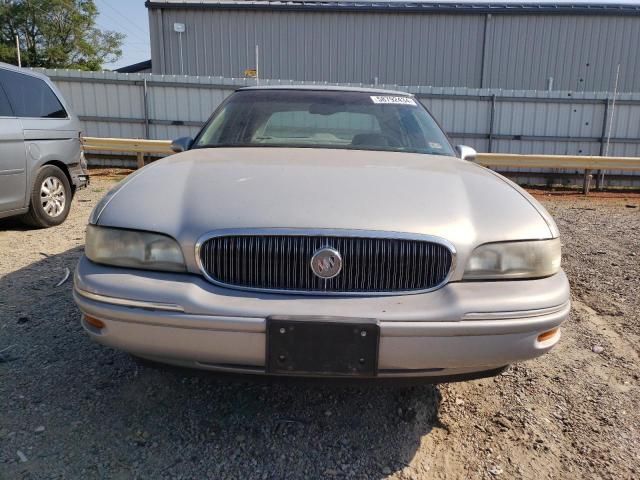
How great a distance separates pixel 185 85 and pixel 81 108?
2.62 metres

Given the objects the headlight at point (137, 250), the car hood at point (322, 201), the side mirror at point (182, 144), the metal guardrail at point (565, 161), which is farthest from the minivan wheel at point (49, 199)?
the metal guardrail at point (565, 161)

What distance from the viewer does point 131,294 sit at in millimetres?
1730

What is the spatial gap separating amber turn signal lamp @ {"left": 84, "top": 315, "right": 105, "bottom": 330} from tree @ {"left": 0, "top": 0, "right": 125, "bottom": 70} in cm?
4320

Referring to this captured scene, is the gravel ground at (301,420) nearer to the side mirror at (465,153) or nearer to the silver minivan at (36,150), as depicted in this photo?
the side mirror at (465,153)

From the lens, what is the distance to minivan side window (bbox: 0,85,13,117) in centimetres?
478

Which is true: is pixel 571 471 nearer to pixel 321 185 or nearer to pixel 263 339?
pixel 263 339

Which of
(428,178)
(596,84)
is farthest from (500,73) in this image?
(428,178)

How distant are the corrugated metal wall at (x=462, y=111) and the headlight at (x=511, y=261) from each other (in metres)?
9.85

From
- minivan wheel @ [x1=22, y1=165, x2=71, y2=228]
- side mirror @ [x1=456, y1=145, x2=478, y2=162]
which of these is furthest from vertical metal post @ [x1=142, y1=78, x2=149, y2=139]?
side mirror @ [x1=456, y1=145, x2=478, y2=162]

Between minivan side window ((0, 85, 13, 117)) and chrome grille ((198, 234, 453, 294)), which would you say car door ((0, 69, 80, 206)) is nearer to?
minivan side window ((0, 85, 13, 117))

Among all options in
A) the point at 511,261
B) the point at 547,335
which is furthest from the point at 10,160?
the point at 547,335

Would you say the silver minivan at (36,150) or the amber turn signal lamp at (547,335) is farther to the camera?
the silver minivan at (36,150)

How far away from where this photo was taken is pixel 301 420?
2.18 meters

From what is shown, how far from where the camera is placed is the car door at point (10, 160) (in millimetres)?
4734
